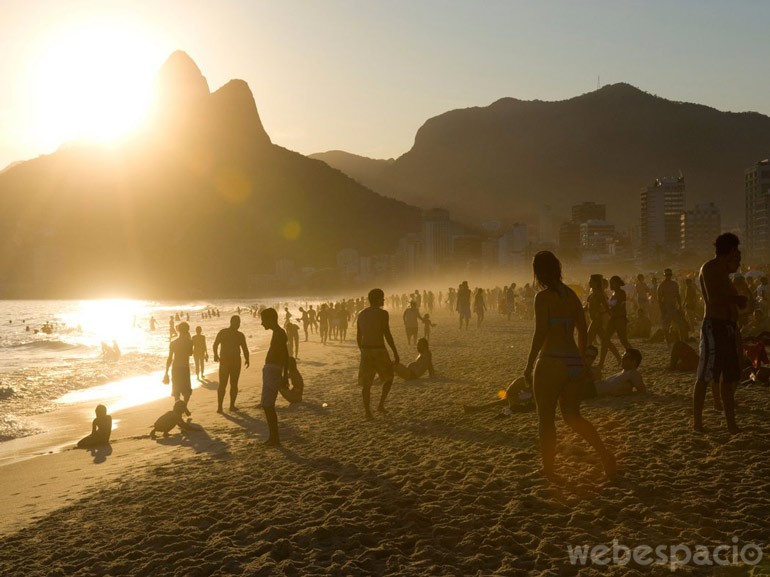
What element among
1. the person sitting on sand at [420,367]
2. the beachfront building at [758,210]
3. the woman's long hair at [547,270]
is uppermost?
the beachfront building at [758,210]

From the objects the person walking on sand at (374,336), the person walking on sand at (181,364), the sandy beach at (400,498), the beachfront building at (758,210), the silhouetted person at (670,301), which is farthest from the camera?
the beachfront building at (758,210)

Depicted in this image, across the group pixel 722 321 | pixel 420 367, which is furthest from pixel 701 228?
pixel 722 321

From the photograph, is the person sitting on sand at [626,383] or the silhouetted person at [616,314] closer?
the person sitting on sand at [626,383]

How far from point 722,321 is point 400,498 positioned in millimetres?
3580

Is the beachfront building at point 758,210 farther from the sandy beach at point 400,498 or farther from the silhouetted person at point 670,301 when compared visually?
the sandy beach at point 400,498

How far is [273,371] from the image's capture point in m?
8.35

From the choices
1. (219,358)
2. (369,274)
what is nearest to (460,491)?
(219,358)

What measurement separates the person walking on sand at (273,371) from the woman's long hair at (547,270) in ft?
13.6

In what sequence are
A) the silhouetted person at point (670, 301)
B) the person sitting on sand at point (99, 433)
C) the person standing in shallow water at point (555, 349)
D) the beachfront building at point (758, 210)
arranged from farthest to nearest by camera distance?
the beachfront building at point (758, 210)
the silhouetted person at point (670, 301)
the person sitting on sand at point (99, 433)
the person standing in shallow water at point (555, 349)

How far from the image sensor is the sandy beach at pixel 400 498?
4516mm

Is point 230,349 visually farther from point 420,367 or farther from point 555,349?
point 555,349

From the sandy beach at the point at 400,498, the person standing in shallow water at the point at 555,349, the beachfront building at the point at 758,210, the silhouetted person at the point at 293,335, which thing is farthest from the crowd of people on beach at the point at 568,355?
Result: the beachfront building at the point at 758,210

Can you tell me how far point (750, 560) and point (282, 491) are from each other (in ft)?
13.4

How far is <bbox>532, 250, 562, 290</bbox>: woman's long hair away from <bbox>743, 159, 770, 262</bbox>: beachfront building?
13877cm
